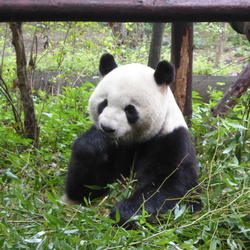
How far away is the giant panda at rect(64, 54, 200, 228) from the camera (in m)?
3.19

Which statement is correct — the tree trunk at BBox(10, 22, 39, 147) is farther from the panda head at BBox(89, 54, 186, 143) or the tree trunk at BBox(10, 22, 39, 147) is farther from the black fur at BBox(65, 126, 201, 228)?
the panda head at BBox(89, 54, 186, 143)

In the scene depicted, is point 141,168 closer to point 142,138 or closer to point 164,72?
point 142,138

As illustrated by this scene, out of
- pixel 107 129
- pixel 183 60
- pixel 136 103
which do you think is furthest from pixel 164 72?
pixel 183 60

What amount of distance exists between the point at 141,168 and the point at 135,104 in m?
0.51

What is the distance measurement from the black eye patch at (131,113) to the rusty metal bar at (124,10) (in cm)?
117

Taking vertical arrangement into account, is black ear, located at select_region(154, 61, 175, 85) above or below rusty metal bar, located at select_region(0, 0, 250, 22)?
below

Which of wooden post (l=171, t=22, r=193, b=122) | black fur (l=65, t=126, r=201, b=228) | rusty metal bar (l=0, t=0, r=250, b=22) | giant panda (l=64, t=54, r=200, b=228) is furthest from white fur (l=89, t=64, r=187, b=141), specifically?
wooden post (l=171, t=22, r=193, b=122)

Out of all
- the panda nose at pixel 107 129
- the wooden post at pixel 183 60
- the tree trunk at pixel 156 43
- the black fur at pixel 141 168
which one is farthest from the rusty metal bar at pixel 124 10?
the tree trunk at pixel 156 43

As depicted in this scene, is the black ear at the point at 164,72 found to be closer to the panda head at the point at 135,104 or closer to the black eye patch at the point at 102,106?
the panda head at the point at 135,104

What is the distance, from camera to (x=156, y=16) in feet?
6.89

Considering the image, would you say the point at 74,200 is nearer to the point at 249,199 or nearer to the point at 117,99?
the point at 117,99

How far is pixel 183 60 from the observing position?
487 centimetres

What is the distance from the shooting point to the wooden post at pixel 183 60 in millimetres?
4801

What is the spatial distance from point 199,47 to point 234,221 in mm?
12221
